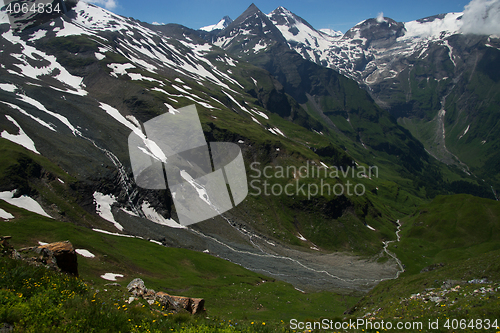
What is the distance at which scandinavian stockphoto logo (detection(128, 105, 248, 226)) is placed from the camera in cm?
10231

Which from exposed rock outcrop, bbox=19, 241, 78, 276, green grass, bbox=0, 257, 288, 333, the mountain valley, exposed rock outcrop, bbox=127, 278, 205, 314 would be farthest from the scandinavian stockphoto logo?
green grass, bbox=0, 257, 288, 333

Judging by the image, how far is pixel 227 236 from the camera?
324ft

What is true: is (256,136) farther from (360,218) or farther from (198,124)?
(360,218)

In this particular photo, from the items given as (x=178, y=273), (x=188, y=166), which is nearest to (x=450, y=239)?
(x=188, y=166)

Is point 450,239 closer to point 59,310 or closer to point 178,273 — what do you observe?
point 178,273

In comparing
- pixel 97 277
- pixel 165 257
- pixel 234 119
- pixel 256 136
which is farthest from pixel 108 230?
pixel 234 119

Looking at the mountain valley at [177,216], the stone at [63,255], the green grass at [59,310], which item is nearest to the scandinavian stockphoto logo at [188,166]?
the mountain valley at [177,216]

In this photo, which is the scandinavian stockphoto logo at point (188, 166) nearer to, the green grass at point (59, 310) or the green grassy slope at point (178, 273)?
the green grassy slope at point (178, 273)

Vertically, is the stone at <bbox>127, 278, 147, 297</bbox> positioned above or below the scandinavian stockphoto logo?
below

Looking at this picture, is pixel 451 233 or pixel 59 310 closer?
pixel 59 310

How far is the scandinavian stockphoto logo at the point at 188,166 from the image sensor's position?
10231 cm

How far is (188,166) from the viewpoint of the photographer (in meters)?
122

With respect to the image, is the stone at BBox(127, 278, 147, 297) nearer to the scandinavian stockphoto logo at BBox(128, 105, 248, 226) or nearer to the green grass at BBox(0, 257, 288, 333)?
the green grass at BBox(0, 257, 288, 333)

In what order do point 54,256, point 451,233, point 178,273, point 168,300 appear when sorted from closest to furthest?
1. point 168,300
2. point 54,256
3. point 178,273
4. point 451,233
